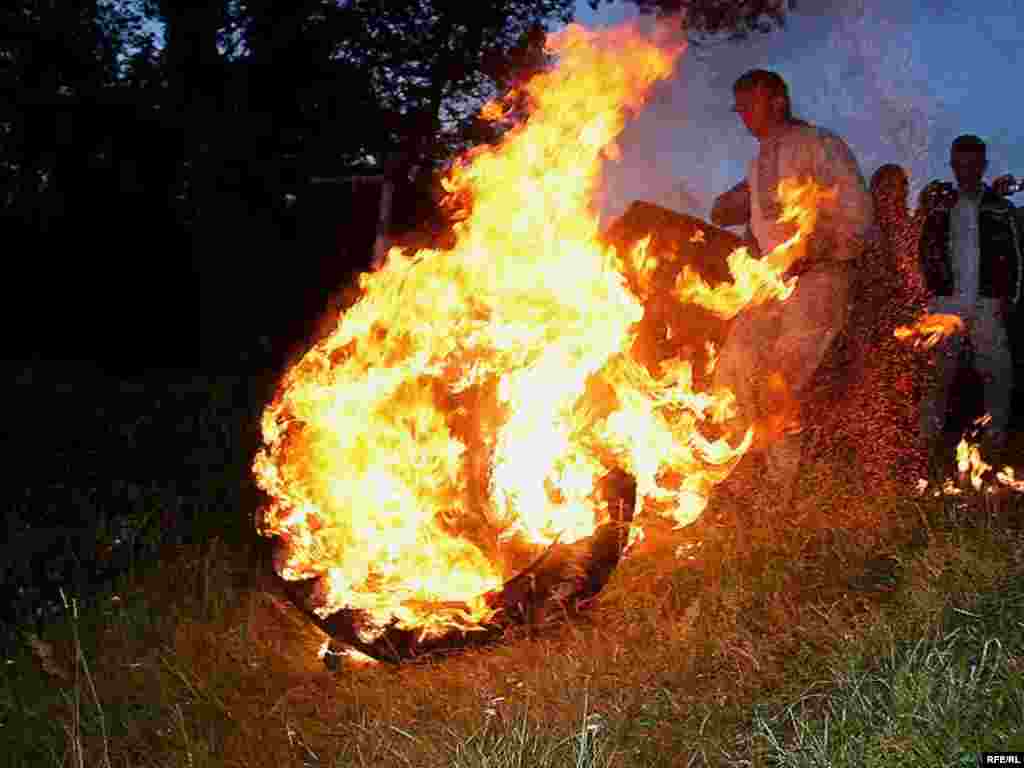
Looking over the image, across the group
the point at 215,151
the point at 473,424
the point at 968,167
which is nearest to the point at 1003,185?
the point at 968,167

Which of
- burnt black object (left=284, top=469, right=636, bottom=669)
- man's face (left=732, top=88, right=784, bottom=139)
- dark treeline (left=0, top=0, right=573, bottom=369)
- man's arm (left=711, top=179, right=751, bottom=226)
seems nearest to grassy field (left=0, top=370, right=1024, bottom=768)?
burnt black object (left=284, top=469, right=636, bottom=669)

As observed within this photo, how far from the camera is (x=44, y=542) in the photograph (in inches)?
245

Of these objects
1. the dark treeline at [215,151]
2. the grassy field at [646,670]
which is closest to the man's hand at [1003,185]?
the grassy field at [646,670]

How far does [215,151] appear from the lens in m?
13.9

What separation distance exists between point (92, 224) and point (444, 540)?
13.0 metres

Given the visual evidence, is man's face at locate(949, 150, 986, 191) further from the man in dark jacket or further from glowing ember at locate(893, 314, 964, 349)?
glowing ember at locate(893, 314, 964, 349)

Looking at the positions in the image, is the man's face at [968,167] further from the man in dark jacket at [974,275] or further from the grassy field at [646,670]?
the grassy field at [646,670]

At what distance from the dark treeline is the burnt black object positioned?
8345 mm

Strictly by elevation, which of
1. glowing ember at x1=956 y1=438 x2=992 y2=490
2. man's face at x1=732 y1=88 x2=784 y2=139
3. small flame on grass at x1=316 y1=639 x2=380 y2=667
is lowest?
small flame on grass at x1=316 y1=639 x2=380 y2=667

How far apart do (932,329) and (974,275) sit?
1.39 feet

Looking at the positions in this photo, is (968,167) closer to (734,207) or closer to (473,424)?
(734,207)

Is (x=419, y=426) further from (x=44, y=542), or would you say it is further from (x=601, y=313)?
(x=44, y=542)

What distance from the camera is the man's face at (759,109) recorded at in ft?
20.0

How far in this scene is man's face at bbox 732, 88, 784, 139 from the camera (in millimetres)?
6109
